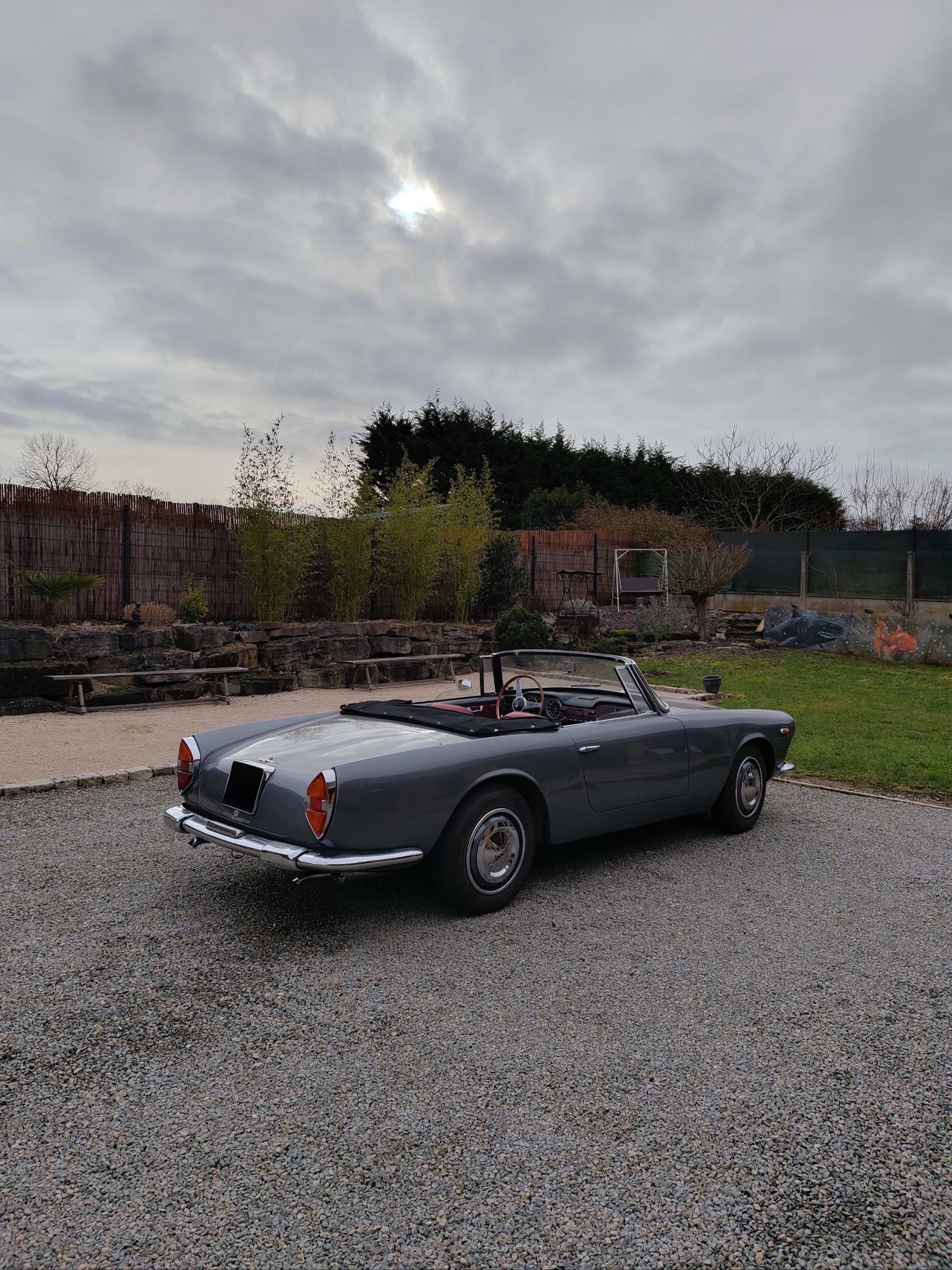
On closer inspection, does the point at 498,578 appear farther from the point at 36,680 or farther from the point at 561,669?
the point at 561,669

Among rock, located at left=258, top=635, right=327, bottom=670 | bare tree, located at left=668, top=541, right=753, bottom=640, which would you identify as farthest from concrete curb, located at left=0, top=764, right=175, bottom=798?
bare tree, located at left=668, top=541, right=753, bottom=640

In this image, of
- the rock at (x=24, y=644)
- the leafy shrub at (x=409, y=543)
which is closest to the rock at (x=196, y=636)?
the rock at (x=24, y=644)

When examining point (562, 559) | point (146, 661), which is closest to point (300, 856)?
point (146, 661)

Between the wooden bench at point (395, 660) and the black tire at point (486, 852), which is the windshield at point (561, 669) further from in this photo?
the wooden bench at point (395, 660)

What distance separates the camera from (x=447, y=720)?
4168 millimetres

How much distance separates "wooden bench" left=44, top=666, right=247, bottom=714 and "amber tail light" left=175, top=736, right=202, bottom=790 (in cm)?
623

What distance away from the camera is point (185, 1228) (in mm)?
1914

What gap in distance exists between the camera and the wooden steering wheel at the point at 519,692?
15.6ft

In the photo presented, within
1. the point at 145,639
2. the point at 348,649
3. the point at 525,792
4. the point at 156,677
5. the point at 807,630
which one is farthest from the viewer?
the point at 807,630

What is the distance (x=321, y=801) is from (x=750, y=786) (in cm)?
298

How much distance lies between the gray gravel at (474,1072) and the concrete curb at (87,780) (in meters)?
1.80

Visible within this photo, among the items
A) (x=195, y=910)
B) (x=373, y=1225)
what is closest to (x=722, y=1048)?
(x=373, y=1225)

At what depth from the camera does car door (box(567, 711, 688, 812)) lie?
4.20 meters

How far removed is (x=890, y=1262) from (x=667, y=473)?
124ft
